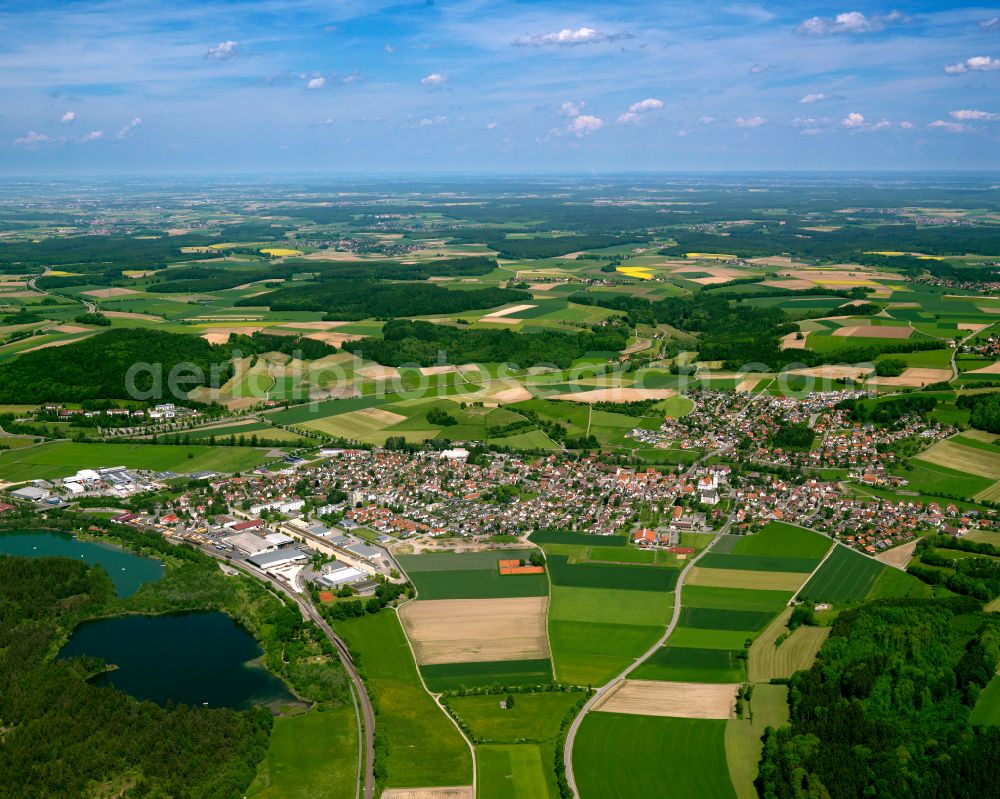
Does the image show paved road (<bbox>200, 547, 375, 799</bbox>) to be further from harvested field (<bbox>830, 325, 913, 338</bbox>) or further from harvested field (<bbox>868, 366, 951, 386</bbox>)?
harvested field (<bbox>830, 325, 913, 338</bbox>)

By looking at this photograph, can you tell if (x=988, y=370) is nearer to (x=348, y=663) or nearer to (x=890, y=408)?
(x=890, y=408)

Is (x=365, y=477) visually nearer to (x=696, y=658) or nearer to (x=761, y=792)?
(x=696, y=658)

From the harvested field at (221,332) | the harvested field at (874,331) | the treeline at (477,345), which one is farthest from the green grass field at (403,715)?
the harvested field at (874,331)

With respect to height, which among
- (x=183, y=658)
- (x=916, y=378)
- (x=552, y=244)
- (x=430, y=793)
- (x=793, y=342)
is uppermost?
(x=552, y=244)

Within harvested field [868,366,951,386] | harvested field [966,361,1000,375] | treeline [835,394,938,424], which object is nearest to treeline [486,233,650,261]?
harvested field [868,366,951,386]

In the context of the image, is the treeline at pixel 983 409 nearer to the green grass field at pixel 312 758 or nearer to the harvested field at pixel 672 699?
the harvested field at pixel 672 699

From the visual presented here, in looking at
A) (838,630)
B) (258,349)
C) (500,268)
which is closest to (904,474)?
(838,630)

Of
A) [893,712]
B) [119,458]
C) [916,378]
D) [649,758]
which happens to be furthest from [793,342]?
[649,758]
